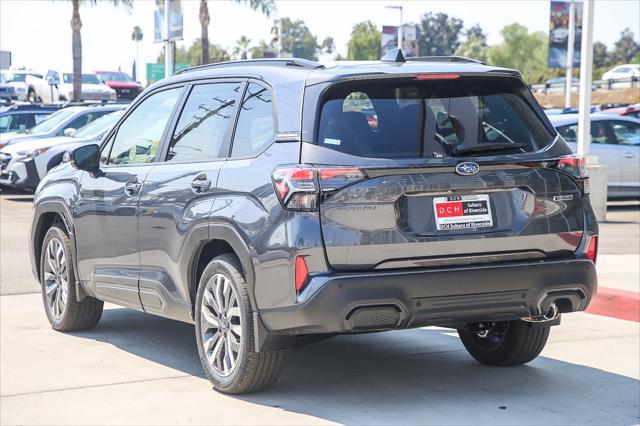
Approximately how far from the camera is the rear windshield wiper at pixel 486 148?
6.31 metres

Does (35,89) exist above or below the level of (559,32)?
below

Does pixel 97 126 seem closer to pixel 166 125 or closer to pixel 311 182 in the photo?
pixel 166 125

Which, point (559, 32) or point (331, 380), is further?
point (559, 32)

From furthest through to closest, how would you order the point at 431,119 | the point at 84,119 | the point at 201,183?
the point at 84,119
the point at 201,183
the point at 431,119

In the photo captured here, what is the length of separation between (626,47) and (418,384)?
18017 cm

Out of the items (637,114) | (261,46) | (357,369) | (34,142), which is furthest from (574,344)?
(261,46)

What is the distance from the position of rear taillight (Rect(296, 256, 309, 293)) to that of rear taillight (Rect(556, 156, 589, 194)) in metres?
1.53

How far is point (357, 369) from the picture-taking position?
7445 mm

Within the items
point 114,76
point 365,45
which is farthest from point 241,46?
point 114,76

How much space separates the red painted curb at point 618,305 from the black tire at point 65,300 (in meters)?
4.00

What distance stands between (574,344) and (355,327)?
284 centimetres

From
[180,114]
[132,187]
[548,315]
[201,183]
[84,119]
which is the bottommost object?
[548,315]

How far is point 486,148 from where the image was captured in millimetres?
6402

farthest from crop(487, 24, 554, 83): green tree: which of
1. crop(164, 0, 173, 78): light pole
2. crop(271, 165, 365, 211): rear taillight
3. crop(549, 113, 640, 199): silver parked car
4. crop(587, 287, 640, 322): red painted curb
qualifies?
crop(271, 165, 365, 211): rear taillight
